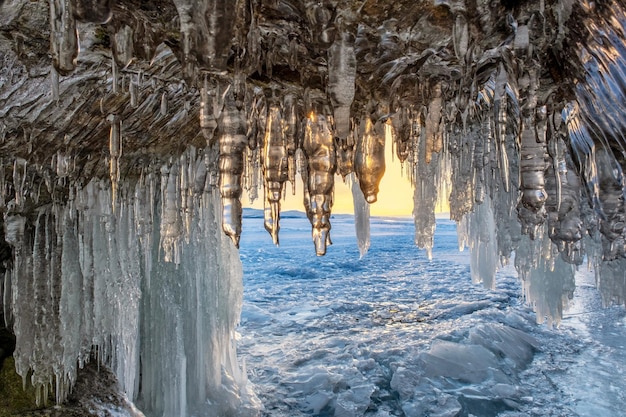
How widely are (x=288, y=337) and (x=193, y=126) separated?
822 cm

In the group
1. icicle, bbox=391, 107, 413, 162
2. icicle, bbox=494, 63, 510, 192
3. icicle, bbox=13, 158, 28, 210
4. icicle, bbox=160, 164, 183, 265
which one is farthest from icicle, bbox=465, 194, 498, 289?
icicle, bbox=13, 158, 28, 210

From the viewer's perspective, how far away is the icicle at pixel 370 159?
307cm

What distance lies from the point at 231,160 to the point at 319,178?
0.64m

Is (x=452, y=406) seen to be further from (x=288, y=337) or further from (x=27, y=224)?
(x=27, y=224)

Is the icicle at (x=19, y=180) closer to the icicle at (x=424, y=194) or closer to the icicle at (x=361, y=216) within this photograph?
the icicle at (x=424, y=194)

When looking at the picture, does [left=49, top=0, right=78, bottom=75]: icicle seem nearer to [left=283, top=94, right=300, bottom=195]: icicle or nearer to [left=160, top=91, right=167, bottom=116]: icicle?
[left=160, top=91, right=167, bottom=116]: icicle

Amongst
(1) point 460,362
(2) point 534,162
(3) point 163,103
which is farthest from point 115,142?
(1) point 460,362

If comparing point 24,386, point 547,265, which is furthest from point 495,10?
point 547,265

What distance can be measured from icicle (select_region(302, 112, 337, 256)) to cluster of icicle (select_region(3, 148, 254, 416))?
1719 mm

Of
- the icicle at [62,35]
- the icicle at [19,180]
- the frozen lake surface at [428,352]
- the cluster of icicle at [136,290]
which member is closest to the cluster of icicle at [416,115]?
the icicle at [62,35]

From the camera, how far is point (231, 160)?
106 inches

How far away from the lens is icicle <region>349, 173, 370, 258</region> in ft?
21.6

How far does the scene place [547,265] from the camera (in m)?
7.37

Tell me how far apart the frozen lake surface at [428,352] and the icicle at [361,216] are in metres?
3.02
